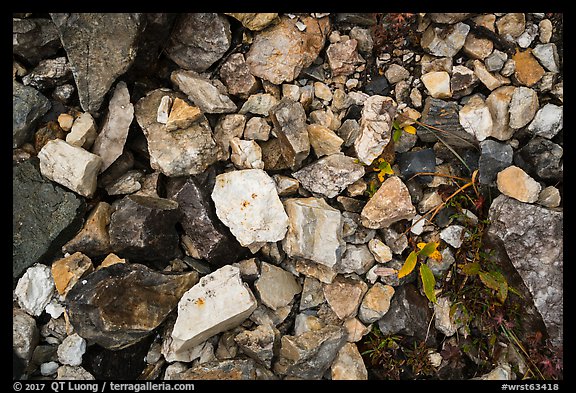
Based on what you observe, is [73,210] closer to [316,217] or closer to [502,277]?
[316,217]

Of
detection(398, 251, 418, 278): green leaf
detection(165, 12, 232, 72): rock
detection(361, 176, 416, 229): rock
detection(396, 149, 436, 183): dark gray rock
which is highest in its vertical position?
detection(165, 12, 232, 72): rock

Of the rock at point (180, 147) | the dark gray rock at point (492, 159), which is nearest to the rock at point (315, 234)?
the rock at point (180, 147)

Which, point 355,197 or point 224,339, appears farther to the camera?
point 355,197

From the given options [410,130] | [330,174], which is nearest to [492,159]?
[410,130]

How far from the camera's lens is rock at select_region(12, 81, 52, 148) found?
3.67 meters

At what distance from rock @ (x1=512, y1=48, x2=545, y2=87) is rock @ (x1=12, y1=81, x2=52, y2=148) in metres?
3.27

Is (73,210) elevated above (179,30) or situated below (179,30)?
below

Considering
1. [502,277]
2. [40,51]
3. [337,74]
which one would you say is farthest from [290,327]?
[40,51]

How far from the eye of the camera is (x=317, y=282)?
3832mm

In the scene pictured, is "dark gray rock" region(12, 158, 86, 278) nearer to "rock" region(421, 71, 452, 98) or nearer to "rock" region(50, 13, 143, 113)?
"rock" region(50, 13, 143, 113)

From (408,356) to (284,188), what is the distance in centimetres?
144

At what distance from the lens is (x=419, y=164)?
3.90 meters

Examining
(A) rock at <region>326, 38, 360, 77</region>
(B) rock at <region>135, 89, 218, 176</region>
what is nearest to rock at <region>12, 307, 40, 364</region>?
(B) rock at <region>135, 89, 218, 176</region>

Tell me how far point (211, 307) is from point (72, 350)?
0.93 m
